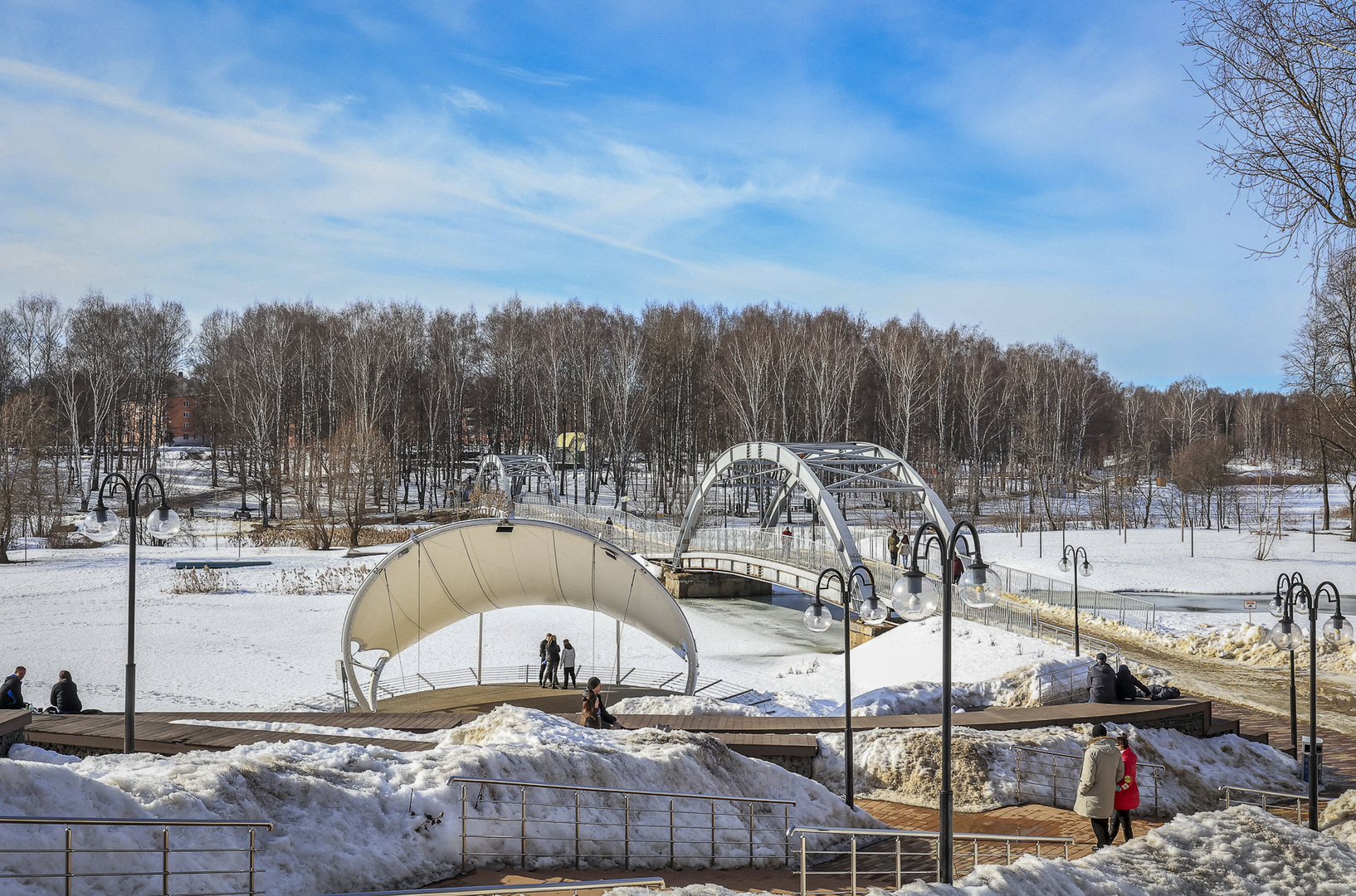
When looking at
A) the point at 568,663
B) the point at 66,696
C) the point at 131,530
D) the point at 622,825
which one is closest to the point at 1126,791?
the point at 622,825

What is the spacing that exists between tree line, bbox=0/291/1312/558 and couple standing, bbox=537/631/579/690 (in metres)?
29.2

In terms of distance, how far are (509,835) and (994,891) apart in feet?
13.1

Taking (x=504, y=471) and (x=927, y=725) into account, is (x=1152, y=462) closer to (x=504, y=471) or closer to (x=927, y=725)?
(x=504, y=471)

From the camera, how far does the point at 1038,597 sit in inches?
1149

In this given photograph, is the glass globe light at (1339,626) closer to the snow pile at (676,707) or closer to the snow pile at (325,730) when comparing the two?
the snow pile at (676,707)

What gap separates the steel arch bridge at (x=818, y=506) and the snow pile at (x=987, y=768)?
12.6 m

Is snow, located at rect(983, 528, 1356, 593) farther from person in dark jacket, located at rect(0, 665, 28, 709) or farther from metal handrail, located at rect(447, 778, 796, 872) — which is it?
person in dark jacket, located at rect(0, 665, 28, 709)

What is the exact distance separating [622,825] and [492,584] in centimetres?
1038

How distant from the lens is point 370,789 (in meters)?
7.16

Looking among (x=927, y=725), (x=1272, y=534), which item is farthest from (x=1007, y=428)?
(x=927, y=725)

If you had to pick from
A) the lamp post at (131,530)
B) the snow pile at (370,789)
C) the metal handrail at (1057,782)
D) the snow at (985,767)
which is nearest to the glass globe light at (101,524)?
the lamp post at (131,530)

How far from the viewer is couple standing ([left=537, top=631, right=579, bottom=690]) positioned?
17359 millimetres

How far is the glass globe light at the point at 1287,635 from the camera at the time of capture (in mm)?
9695

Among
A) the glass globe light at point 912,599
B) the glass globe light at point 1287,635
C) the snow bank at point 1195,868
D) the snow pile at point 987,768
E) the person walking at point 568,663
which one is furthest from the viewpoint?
the person walking at point 568,663
